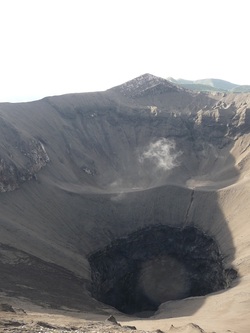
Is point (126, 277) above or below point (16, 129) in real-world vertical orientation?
below

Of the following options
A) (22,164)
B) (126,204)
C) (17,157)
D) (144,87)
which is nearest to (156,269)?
(126,204)

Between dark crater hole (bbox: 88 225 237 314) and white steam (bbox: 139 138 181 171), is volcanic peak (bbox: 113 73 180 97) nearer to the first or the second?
white steam (bbox: 139 138 181 171)

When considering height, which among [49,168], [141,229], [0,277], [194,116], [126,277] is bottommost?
[126,277]

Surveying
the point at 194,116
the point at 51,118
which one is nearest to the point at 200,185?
the point at 194,116

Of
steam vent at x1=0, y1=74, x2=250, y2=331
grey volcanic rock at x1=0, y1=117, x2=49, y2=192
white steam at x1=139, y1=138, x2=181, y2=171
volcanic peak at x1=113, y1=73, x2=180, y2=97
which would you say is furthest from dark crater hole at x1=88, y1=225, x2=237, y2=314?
volcanic peak at x1=113, y1=73, x2=180, y2=97

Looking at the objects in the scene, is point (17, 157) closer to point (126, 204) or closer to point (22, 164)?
point (22, 164)

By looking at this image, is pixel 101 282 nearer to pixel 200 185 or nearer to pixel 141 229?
pixel 141 229
